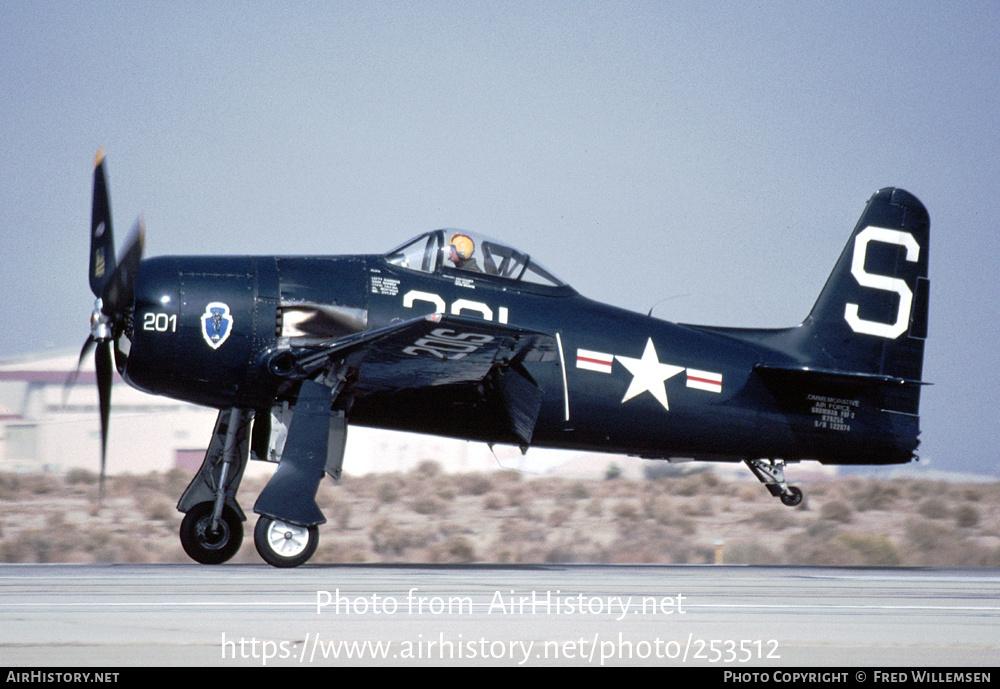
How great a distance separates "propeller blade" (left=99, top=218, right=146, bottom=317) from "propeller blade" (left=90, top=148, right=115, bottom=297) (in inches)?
18.2

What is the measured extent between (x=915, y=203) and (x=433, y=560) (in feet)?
29.4

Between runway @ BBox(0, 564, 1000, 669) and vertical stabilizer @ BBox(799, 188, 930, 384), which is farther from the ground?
vertical stabilizer @ BBox(799, 188, 930, 384)

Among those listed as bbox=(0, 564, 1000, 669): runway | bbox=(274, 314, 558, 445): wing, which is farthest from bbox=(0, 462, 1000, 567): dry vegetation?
bbox=(0, 564, 1000, 669): runway

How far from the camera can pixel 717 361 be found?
12.5 meters

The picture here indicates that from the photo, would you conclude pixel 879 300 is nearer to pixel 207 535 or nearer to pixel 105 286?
pixel 207 535

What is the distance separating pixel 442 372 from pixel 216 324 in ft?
7.13

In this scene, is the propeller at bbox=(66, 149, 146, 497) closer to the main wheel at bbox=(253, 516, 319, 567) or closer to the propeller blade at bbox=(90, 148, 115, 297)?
the propeller blade at bbox=(90, 148, 115, 297)

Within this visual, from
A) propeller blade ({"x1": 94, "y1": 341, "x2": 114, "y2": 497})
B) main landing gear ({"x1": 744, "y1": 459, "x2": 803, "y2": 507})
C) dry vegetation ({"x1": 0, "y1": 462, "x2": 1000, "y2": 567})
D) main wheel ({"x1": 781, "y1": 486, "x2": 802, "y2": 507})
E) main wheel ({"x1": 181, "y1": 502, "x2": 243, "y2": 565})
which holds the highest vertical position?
propeller blade ({"x1": 94, "y1": 341, "x2": 114, "y2": 497})

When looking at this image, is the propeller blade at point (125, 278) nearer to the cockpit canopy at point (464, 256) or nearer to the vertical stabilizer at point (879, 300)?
the cockpit canopy at point (464, 256)

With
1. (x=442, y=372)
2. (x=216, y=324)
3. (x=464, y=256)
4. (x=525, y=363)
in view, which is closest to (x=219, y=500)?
(x=216, y=324)

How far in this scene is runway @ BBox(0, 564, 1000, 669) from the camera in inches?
224

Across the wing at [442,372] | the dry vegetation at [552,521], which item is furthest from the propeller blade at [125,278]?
the dry vegetation at [552,521]

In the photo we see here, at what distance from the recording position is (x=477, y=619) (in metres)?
7.11

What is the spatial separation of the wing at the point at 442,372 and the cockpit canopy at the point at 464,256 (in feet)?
3.30
